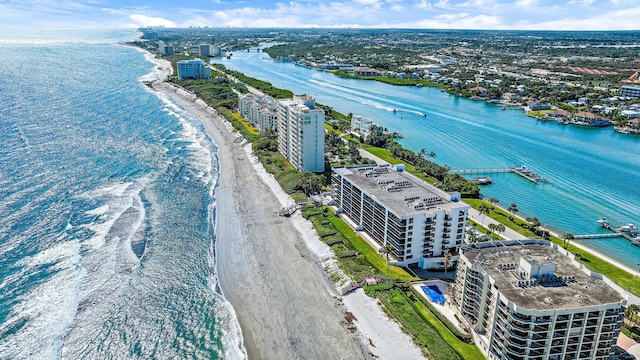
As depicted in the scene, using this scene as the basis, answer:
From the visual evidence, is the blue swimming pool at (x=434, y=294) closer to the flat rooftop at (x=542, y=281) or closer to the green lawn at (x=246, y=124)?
the flat rooftop at (x=542, y=281)

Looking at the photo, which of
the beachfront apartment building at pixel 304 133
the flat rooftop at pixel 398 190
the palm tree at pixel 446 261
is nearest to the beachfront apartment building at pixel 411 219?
the flat rooftop at pixel 398 190

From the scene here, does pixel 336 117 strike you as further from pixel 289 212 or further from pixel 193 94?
pixel 289 212

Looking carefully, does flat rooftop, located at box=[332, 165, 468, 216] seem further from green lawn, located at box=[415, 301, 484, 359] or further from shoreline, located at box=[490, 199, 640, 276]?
shoreline, located at box=[490, 199, 640, 276]

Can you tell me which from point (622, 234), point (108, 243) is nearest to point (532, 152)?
point (622, 234)

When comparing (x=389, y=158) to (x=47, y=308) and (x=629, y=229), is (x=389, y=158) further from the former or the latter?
(x=47, y=308)

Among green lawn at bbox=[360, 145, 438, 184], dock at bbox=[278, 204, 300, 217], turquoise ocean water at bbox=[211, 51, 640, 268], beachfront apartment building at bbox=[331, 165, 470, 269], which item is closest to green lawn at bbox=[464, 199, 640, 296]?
turquoise ocean water at bbox=[211, 51, 640, 268]
